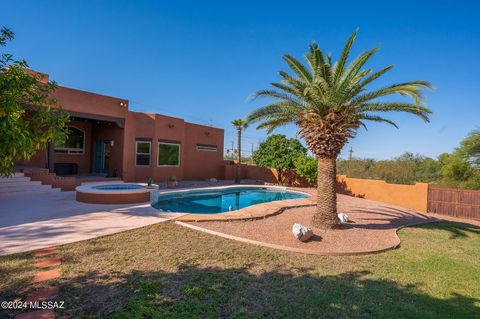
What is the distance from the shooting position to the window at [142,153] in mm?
18266

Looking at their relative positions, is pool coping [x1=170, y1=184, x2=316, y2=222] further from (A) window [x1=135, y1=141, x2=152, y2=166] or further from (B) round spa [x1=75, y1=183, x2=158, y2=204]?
(A) window [x1=135, y1=141, x2=152, y2=166]

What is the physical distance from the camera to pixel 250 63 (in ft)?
74.8

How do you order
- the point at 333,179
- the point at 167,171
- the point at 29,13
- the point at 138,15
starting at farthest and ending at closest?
the point at 167,171, the point at 138,15, the point at 29,13, the point at 333,179

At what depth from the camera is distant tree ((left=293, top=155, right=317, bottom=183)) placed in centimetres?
2036

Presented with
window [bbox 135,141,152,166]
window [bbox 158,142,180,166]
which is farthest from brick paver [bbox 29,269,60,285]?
window [bbox 158,142,180,166]

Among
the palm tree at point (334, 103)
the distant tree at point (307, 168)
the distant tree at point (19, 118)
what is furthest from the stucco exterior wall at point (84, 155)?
the distant tree at point (19, 118)

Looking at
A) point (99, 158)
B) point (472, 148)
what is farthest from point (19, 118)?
point (472, 148)

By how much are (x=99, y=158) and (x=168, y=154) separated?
4939mm

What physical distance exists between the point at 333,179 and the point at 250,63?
55.6 ft

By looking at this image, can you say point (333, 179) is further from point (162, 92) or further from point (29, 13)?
point (162, 92)

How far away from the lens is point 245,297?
13.7ft

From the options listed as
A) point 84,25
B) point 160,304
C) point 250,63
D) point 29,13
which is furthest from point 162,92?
point 160,304

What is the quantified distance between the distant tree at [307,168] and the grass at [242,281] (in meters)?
13.3

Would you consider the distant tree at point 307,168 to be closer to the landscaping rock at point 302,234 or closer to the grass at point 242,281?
the grass at point 242,281
